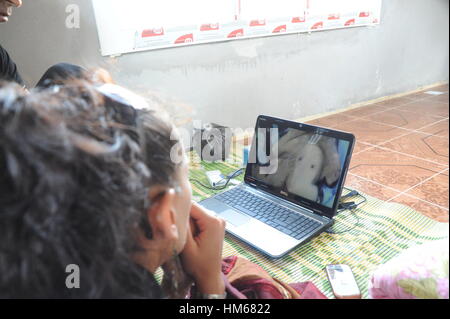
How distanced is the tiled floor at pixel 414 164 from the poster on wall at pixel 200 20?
1.05m

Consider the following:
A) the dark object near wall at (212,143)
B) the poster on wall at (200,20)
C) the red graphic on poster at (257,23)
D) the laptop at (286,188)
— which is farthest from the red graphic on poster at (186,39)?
the laptop at (286,188)

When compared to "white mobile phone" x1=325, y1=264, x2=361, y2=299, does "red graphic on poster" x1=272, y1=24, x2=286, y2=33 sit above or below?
above

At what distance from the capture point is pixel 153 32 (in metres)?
1.92

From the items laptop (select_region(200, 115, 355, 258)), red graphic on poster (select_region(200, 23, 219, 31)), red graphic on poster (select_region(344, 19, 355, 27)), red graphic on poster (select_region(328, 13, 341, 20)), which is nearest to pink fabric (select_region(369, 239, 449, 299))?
laptop (select_region(200, 115, 355, 258))

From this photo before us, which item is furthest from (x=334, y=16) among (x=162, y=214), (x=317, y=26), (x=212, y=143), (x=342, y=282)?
(x=162, y=214)

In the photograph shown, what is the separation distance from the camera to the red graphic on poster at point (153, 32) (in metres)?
1.90

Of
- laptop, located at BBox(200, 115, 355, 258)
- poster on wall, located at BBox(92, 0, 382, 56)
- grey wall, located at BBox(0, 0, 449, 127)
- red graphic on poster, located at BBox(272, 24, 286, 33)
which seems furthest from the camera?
red graphic on poster, located at BBox(272, 24, 286, 33)

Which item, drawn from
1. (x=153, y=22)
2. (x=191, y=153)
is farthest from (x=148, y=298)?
(x=153, y=22)

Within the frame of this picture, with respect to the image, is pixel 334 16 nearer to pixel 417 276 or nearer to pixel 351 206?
pixel 351 206

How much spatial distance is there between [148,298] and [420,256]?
0.43 m

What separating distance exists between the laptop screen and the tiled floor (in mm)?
131

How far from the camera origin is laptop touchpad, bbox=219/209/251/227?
889 mm

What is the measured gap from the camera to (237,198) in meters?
1.01

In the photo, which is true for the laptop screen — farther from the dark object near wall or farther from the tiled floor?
the dark object near wall
